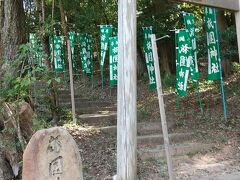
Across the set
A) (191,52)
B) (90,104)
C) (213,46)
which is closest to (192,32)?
(191,52)

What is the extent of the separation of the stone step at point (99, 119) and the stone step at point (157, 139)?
132 cm

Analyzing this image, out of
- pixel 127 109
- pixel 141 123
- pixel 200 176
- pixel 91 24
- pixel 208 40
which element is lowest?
pixel 200 176

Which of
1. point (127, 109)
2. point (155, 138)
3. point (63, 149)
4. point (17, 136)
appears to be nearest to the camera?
point (63, 149)

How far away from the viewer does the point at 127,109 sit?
16.2 ft

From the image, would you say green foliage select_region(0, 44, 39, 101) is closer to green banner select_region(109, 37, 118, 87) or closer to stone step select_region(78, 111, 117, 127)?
stone step select_region(78, 111, 117, 127)

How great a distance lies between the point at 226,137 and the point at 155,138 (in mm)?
1454

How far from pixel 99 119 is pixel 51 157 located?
4.59 meters

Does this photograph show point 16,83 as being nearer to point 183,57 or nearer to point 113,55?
point 183,57

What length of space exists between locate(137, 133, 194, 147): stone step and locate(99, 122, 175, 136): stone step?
467 millimetres

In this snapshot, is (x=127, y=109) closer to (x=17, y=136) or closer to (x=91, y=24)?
(x=17, y=136)

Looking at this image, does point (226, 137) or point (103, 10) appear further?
point (103, 10)

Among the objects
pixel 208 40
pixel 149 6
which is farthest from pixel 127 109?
pixel 149 6

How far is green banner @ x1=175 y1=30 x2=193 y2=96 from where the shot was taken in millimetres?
8450

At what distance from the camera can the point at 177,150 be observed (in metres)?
7.15
